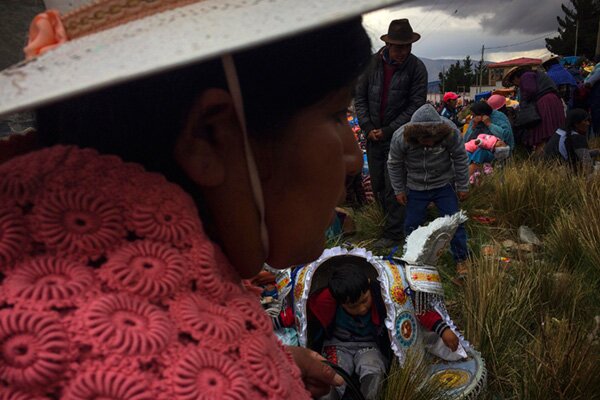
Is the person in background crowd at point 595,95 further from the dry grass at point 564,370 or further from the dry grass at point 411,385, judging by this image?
the dry grass at point 411,385

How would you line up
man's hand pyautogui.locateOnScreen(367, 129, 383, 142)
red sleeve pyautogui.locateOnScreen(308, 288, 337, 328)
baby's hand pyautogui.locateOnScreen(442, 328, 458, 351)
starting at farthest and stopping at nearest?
man's hand pyautogui.locateOnScreen(367, 129, 383, 142), red sleeve pyautogui.locateOnScreen(308, 288, 337, 328), baby's hand pyautogui.locateOnScreen(442, 328, 458, 351)

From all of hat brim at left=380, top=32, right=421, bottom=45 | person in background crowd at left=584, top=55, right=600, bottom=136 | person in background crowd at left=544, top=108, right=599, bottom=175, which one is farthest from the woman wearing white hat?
person in background crowd at left=584, top=55, right=600, bottom=136

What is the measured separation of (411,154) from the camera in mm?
4355

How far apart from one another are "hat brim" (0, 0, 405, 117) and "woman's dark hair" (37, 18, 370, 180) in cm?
12

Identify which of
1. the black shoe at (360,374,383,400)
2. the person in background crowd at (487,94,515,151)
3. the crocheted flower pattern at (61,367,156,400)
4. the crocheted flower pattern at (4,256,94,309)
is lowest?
the person in background crowd at (487,94,515,151)

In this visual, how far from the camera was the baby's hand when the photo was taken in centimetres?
264

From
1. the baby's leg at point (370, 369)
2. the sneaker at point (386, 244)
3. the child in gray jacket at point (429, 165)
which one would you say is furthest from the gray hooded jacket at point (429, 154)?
the baby's leg at point (370, 369)

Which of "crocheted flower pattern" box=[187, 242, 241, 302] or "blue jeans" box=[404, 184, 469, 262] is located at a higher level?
"crocheted flower pattern" box=[187, 242, 241, 302]

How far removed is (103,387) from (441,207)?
165 inches

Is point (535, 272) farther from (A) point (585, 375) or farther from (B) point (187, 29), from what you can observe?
(B) point (187, 29)

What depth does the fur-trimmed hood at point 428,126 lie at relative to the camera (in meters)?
4.12

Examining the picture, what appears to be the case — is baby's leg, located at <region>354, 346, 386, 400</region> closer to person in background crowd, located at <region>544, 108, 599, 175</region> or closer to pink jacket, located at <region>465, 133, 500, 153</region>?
person in background crowd, located at <region>544, 108, 599, 175</region>

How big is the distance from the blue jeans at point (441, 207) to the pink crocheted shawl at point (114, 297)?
381 cm

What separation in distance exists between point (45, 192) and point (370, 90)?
4.53 m
